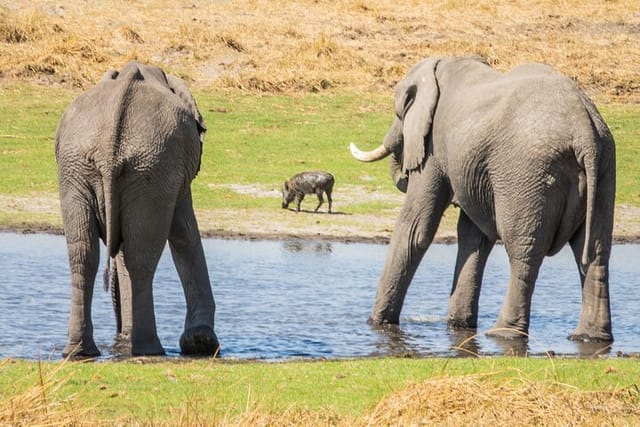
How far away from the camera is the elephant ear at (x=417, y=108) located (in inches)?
495

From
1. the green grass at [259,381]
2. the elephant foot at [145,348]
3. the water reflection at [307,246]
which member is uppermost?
the green grass at [259,381]

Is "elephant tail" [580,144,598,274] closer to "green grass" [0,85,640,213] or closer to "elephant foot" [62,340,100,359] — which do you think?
"elephant foot" [62,340,100,359]

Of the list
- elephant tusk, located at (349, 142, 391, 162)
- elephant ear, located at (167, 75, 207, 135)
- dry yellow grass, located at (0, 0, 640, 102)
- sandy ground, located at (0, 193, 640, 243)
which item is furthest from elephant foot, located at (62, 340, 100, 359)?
dry yellow grass, located at (0, 0, 640, 102)

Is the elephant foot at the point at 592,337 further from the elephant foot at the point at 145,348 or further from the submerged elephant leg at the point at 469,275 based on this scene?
the elephant foot at the point at 145,348

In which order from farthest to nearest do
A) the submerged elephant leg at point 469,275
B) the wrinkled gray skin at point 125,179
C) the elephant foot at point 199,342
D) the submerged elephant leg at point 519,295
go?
the submerged elephant leg at point 469,275
the submerged elephant leg at point 519,295
the elephant foot at point 199,342
the wrinkled gray skin at point 125,179

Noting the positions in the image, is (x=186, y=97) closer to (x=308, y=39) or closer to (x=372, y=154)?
(x=372, y=154)

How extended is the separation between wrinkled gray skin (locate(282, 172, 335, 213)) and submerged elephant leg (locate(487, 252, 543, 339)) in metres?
9.88

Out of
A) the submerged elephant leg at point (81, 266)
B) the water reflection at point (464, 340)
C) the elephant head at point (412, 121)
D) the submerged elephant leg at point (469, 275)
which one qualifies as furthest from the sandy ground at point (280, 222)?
the submerged elephant leg at point (81, 266)

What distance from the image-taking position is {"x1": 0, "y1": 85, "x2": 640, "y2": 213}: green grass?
22.7 m

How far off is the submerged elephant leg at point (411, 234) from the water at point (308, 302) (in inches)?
10.0

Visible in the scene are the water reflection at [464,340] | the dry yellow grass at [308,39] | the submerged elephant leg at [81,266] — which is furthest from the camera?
the dry yellow grass at [308,39]

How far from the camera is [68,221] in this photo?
1014 centimetres

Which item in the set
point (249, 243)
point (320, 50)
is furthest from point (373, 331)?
point (320, 50)

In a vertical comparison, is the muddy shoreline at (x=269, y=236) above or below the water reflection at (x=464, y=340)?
below
